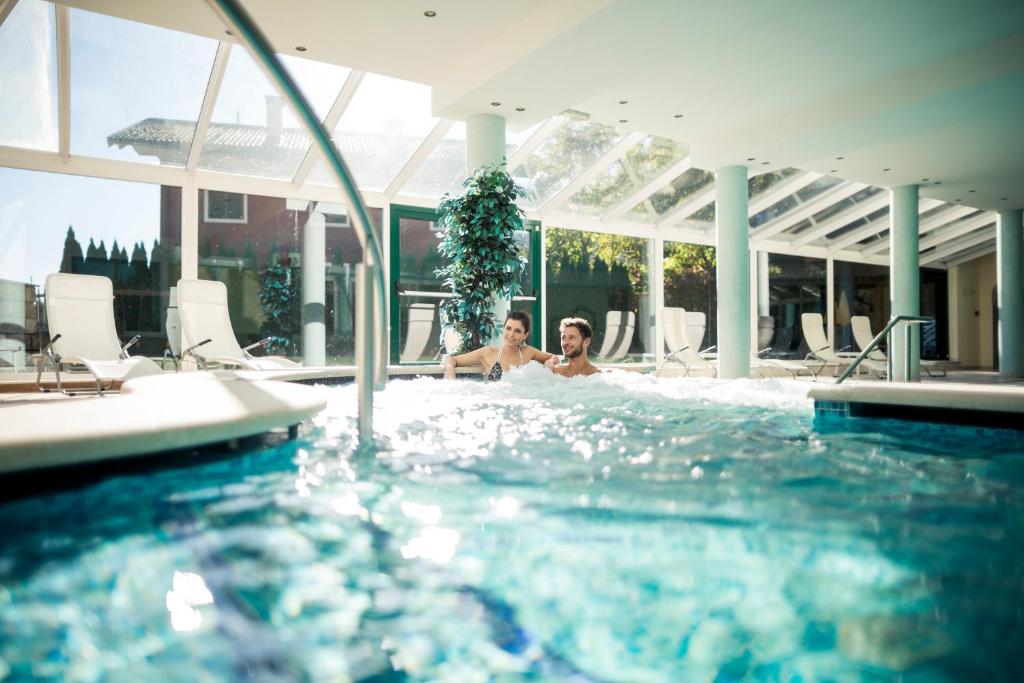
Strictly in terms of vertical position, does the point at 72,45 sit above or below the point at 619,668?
above

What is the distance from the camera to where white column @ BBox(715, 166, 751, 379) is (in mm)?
8047

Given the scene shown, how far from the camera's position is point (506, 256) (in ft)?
20.9

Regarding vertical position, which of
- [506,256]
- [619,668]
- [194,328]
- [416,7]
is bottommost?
[619,668]

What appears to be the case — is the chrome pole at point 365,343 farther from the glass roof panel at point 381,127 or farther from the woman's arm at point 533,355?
the glass roof panel at point 381,127

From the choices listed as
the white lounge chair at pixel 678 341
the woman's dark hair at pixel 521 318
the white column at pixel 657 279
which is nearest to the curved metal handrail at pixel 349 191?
the woman's dark hair at pixel 521 318

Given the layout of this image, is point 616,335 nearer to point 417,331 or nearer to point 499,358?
point 417,331

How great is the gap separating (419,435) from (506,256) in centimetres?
339

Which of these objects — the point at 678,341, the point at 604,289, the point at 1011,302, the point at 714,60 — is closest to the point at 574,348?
the point at 714,60

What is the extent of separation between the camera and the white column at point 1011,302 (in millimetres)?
10773

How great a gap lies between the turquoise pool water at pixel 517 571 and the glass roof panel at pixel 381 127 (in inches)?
215

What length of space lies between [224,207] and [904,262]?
9.06 metres

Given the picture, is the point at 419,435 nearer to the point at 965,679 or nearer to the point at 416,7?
the point at 965,679

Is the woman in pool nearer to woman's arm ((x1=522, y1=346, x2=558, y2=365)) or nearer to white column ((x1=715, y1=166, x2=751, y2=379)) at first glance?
woman's arm ((x1=522, y1=346, x2=558, y2=365))

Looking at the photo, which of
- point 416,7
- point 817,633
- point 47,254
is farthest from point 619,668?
point 47,254
